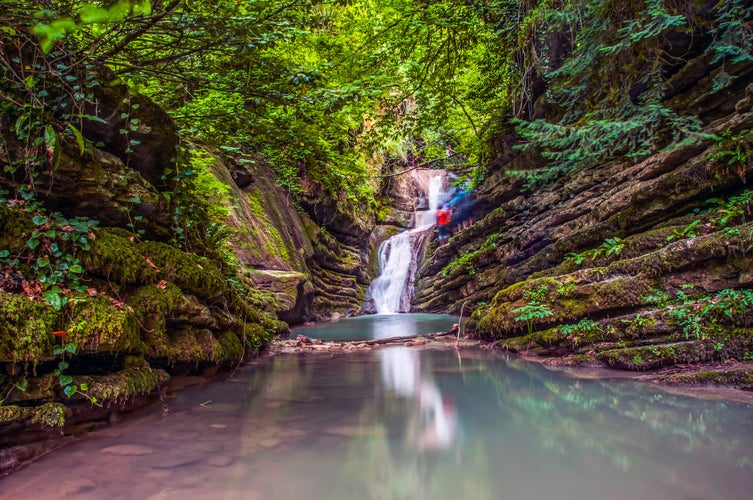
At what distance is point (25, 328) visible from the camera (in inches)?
86.5

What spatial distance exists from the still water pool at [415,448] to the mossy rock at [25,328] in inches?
25.1

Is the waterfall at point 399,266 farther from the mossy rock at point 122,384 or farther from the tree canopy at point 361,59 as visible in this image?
the mossy rock at point 122,384

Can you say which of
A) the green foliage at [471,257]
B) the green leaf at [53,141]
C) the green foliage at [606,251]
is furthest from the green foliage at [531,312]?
the green foliage at [471,257]

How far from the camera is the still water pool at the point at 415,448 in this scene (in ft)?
6.35

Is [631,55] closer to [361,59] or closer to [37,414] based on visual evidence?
[361,59]

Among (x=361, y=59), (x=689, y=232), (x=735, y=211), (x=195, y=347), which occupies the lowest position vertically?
(x=195, y=347)

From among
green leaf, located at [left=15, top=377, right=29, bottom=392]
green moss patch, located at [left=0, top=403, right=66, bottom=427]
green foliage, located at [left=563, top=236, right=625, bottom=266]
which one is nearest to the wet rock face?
green leaf, located at [left=15, top=377, right=29, bottom=392]

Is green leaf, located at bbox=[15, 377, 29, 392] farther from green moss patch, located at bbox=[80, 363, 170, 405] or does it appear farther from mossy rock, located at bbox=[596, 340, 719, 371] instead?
mossy rock, located at bbox=[596, 340, 719, 371]

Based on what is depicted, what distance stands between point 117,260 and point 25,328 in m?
1.05

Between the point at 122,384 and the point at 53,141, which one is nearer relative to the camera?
the point at 53,141

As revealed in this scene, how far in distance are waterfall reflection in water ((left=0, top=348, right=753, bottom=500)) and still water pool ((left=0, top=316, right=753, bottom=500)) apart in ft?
0.03

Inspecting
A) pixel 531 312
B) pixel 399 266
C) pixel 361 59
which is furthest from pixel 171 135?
pixel 399 266

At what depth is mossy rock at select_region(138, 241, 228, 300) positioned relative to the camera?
375cm

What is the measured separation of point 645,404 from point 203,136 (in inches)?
224
